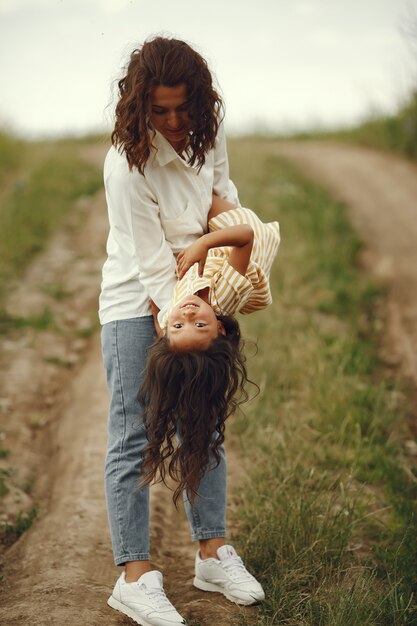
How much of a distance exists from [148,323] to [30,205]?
19.0 ft

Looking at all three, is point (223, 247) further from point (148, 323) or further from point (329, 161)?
point (329, 161)

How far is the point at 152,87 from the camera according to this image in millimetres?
2354

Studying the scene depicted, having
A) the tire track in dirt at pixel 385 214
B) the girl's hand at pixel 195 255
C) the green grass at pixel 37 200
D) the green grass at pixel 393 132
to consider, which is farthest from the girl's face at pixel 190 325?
the green grass at pixel 393 132

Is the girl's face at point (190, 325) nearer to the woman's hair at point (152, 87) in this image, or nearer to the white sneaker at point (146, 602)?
the woman's hair at point (152, 87)

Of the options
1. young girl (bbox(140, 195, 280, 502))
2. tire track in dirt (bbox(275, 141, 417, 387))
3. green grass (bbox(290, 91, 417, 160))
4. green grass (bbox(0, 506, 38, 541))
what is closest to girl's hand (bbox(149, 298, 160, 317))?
young girl (bbox(140, 195, 280, 502))

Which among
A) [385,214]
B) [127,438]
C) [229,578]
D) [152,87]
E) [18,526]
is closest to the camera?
[152,87]

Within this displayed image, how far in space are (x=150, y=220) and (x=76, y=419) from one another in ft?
7.08

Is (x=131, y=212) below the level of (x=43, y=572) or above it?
above

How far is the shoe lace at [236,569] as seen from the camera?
272cm

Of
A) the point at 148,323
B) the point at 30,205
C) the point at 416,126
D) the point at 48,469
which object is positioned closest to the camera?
the point at 148,323

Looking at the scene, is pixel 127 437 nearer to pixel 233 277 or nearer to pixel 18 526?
pixel 233 277

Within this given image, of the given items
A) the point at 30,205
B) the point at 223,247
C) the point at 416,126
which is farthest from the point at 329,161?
the point at 223,247

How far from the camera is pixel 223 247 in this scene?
8.59 ft

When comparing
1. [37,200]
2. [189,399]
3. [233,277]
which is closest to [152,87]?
[233,277]
